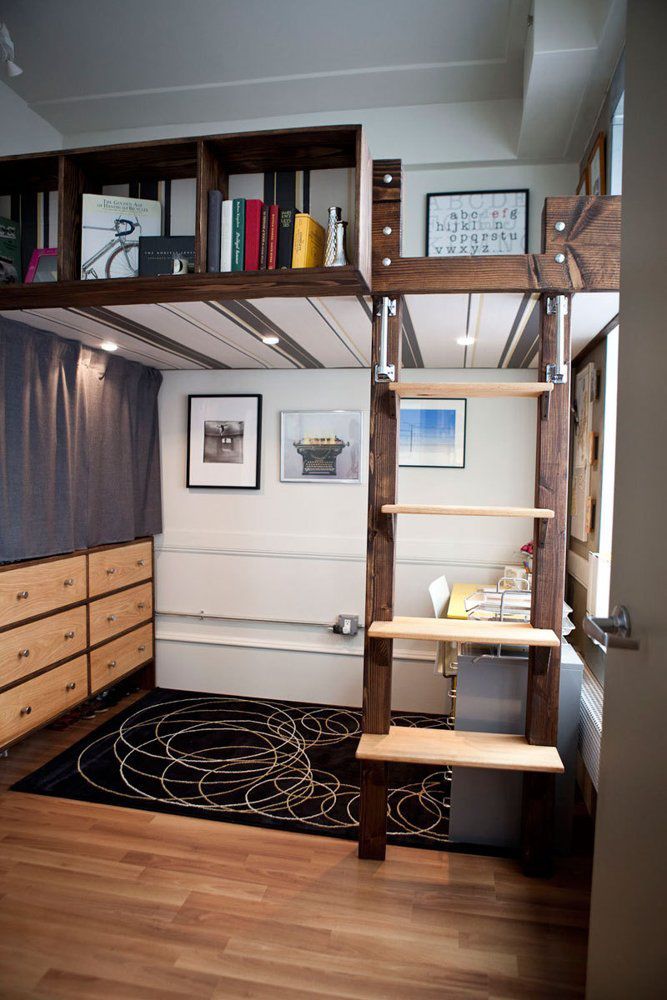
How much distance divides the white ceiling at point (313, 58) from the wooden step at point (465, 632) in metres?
2.24

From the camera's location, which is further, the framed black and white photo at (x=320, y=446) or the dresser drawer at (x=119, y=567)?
the framed black and white photo at (x=320, y=446)

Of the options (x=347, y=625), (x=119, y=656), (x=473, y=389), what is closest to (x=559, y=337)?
(x=473, y=389)

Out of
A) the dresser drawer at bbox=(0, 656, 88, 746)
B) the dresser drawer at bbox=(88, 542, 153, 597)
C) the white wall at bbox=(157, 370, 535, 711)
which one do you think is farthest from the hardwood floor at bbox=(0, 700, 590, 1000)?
the white wall at bbox=(157, 370, 535, 711)

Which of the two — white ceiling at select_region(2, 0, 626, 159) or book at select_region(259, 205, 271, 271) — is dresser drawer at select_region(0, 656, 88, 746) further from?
white ceiling at select_region(2, 0, 626, 159)

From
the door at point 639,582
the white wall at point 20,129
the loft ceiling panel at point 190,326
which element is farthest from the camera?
the white wall at point 20,129

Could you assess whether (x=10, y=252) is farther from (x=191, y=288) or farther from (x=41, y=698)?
(x=41, y=698)

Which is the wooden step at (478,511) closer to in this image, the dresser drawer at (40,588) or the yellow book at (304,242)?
the yellow book at (304,242)

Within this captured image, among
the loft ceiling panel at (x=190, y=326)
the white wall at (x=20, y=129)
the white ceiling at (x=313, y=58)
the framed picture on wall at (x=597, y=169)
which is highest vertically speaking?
the white ceiling at (x=313, y=58)

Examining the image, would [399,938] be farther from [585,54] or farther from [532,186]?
[532,186]

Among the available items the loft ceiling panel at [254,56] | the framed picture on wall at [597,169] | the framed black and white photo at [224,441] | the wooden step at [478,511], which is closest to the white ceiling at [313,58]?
the loft ceiling panel at [254,56]

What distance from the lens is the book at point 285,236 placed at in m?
2.30

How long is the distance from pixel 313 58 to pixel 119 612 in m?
3.14

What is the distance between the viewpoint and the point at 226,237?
2.30 metres

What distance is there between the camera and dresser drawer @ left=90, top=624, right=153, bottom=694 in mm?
3479
